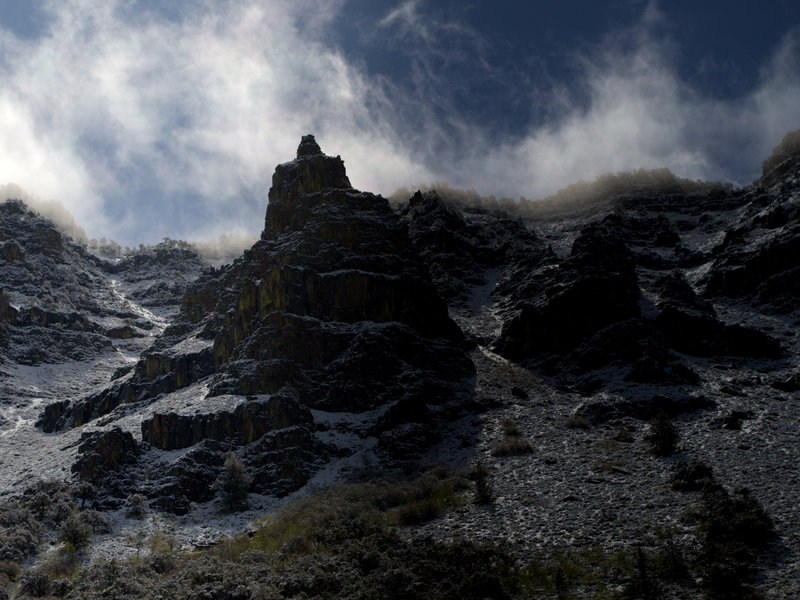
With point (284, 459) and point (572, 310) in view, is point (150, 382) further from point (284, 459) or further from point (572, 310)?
point (572, 310)

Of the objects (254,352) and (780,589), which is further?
(254,352)

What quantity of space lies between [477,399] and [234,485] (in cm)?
3223

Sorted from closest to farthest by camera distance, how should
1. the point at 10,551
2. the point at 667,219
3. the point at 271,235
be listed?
the point at 10,551 → the point at 271,235 → the point at 667,219

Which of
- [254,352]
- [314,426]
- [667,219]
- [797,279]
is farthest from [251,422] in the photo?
[667,219]

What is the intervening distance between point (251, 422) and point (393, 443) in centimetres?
1748

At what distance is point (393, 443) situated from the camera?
71688mm

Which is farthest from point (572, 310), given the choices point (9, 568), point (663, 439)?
point (9, 568)

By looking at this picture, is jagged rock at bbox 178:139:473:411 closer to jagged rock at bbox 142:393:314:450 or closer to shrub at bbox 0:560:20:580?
jagged rock at bbox 142:393:314:450

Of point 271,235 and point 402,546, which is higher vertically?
point 271,235

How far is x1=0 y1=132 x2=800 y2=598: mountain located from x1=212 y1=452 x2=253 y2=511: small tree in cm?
46

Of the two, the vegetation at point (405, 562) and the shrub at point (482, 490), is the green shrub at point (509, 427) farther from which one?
the shrub at point (482, 490)

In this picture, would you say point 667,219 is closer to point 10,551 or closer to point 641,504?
point 641,504

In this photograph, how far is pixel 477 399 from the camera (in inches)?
3184

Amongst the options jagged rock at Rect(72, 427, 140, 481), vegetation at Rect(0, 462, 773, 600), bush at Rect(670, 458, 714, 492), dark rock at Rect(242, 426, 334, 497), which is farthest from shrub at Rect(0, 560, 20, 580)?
bush at Rect(670, 458, 714, 492)
